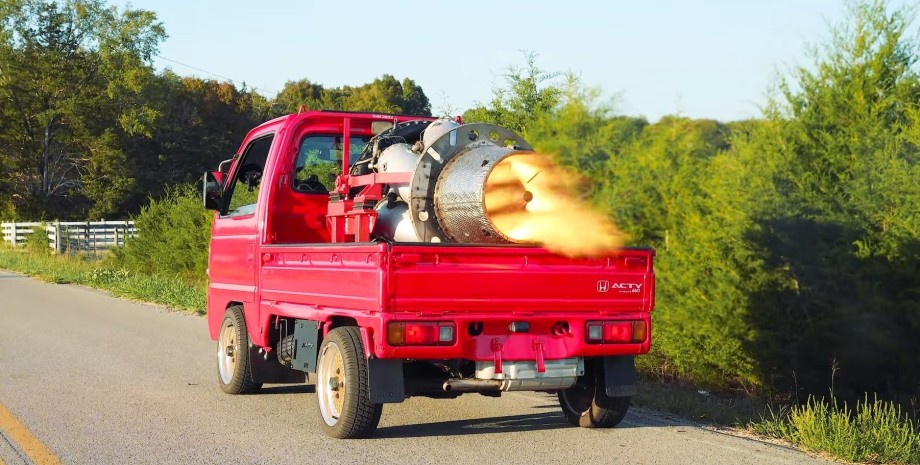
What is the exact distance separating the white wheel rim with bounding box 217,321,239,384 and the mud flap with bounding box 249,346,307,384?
33 centimetres

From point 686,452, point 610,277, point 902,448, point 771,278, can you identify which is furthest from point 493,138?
point 771,278

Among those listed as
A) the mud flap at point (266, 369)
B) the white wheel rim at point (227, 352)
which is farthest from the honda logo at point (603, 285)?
the white wheel rim at point (227, 352)

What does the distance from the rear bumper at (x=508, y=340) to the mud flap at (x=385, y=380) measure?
131 millimetres

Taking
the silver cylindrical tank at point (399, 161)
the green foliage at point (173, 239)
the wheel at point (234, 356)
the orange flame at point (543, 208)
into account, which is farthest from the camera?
the green foliage at point (173, 239)

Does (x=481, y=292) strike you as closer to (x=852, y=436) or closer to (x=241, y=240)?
(x=852, y=436)

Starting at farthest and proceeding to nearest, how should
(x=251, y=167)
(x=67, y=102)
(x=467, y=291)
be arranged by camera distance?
(x=67, y=102)
(x=251, y=167)
(x=467, y=291)

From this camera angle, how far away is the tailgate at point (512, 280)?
6910mm

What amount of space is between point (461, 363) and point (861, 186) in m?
6.51

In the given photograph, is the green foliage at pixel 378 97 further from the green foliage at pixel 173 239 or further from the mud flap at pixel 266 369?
the mud flap at pixel 266 369

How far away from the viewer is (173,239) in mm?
25766

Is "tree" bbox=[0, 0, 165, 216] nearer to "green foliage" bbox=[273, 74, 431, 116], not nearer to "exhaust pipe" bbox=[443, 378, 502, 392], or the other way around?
"green foliage" bbox=[273, 74, 431, 116]

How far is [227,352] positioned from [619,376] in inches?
154

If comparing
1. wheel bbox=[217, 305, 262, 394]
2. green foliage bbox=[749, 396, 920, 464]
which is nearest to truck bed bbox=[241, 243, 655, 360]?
green foliage bbox=[749, 396, 920, 464]

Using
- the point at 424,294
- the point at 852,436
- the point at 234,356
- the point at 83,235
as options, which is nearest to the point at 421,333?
the point at 424,294
